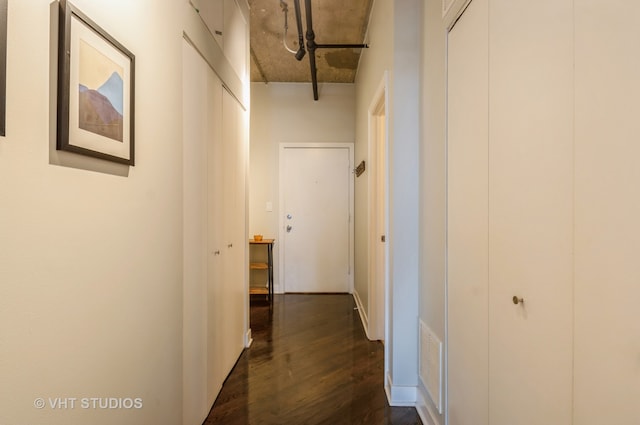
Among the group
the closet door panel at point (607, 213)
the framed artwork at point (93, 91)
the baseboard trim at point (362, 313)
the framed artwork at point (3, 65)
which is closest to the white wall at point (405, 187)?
the baseboard trim at point (362, 313)

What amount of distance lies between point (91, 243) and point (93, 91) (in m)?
0.43

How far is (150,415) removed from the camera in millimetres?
1222

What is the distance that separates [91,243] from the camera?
91 centimetres

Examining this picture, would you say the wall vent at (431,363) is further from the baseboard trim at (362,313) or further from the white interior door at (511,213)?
the baseboard trim at (362,313)

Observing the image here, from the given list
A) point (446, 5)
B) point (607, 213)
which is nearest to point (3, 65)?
point (607, 213)

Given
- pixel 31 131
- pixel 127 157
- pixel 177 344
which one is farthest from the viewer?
pixel 177 344

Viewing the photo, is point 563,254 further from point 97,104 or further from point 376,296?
point 376,296

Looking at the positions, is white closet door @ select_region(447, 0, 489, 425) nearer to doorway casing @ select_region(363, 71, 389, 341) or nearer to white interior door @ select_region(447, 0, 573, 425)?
white interior door @ select_region(447, 0, 573, 425)

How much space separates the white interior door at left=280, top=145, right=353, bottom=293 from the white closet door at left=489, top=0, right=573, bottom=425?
11.1 ft

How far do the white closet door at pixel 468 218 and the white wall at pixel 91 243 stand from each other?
1.22 metres

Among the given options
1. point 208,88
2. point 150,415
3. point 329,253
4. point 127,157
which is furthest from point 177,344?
point 329,253

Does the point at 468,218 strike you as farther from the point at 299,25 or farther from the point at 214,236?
the point at 299,25

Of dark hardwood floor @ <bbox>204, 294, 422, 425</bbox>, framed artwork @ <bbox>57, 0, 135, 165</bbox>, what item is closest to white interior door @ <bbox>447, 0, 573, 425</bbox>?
dark hardwood floor @ <bbox>204, 294, 422, 425</bbox>

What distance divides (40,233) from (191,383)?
3.87 ft
